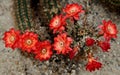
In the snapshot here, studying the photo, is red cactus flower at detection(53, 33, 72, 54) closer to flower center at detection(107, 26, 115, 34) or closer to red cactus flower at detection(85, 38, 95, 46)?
red cactus flower at detection(85, 38, 95, 46)

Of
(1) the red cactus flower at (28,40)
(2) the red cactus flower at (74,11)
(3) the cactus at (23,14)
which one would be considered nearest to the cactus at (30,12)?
Result: (3) the cactus at (23,14)

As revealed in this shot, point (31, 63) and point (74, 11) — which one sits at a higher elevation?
point (74, 11)

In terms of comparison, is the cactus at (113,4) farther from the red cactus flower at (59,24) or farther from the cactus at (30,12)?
the red cactus flower at (59,24)

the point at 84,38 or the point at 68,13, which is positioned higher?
the point at 68,13

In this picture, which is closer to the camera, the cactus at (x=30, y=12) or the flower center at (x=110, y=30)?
the flower center at (x=110, y=30)

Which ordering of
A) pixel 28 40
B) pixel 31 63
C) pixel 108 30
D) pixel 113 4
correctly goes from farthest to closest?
pixel 113 4
pixel 31 63
pixel 28 40
pixel 108 30

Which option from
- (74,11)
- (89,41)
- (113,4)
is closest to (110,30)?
(89,41)

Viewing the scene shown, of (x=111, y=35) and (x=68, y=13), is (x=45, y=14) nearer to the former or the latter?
(x=68, y=13)

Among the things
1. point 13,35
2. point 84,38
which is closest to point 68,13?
point 84,38

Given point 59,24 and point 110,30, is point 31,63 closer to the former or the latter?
point 59,24
